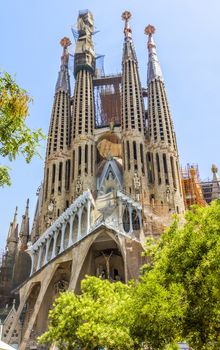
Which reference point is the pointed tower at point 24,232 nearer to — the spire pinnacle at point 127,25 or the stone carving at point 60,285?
the stone carving at point 60,285

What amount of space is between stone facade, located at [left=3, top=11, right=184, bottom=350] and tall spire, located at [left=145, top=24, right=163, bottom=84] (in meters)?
0.14

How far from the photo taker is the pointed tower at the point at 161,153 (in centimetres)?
3634

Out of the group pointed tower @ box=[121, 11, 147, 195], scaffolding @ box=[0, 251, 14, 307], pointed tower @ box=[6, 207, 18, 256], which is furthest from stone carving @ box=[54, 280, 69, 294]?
pointed tower @ box=[6, 207, 18, 256]

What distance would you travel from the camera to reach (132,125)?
41062mm

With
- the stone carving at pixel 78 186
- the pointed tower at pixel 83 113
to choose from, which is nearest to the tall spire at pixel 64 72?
the pointed tower at pixel 83 113

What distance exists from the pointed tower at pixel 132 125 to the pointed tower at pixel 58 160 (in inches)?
264

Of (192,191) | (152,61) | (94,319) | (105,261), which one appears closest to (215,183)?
(192,191)

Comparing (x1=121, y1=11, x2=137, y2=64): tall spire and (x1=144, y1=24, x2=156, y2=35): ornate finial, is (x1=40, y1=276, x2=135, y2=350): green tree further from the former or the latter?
(x1=144, y1=24, x2=156, y2=35): ornate finial

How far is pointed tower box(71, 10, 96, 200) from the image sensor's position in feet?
128

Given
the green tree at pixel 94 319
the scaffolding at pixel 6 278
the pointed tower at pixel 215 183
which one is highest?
the pointed tower at pixel 215 183

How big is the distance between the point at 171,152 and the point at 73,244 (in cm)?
1485

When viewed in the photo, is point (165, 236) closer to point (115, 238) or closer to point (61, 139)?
point (115, 238)

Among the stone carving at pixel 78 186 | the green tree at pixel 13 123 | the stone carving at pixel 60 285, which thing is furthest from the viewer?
the stone carving at pixel 78 186

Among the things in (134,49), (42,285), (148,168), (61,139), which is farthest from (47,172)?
(134,49)
